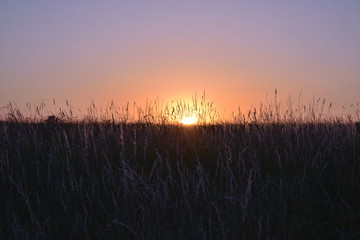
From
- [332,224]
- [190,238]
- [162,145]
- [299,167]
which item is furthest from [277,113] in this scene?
[190,238]

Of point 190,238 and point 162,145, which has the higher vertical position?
point 162,145

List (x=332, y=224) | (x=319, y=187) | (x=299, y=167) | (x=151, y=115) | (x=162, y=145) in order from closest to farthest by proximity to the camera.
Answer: (x=332, y=224) → (x=319, y=187) → (x=299, y=167) → (x=162, y=145) → (x=151, y=115)

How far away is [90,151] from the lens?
4.39m

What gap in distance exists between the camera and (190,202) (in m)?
Answer: 3.08

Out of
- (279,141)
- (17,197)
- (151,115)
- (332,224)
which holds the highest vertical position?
(151,115)

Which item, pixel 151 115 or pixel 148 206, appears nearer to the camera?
pixel 148 206

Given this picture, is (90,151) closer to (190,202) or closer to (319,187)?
(190,202)

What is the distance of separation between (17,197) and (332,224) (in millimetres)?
2321

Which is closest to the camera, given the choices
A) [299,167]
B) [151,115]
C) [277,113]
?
[299,167]

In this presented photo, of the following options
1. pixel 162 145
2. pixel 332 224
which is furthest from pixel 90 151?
pixel 332 224

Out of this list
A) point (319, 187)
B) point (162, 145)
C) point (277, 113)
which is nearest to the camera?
point (319, 187)

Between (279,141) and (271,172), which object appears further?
(279,141)

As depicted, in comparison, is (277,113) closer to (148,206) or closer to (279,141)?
(279,141)

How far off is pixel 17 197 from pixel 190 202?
1424 mm
